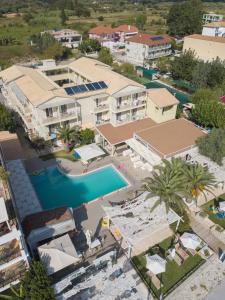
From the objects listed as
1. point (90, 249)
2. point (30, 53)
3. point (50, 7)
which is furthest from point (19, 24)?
point (90, 249)

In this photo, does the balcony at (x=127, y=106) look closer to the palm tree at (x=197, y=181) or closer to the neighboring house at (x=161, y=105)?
the neighboring house at (x=161, y=105)

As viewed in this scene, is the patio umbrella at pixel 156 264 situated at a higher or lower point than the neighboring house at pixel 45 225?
lower

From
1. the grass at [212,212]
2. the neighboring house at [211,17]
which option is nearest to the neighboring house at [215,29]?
the neighboring house at [211,17]

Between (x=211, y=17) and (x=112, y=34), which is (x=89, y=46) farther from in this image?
(x=211, y=17)

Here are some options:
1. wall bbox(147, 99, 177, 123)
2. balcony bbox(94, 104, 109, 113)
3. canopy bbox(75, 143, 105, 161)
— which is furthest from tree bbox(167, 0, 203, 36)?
canopy bbox(75, 143, 105, 161)

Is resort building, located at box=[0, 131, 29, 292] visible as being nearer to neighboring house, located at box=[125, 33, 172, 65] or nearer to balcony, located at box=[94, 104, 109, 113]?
balcony, located at box=[94, 104, 109, 113]

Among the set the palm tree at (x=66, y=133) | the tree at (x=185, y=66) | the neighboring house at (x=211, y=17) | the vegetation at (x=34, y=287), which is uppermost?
the neighboring house at (x=211, y=17)

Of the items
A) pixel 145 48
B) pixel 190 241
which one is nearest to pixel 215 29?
pixel 145 48

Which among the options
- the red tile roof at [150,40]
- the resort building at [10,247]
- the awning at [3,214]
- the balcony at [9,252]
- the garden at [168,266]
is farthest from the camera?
the red tile roof at [150,40]
